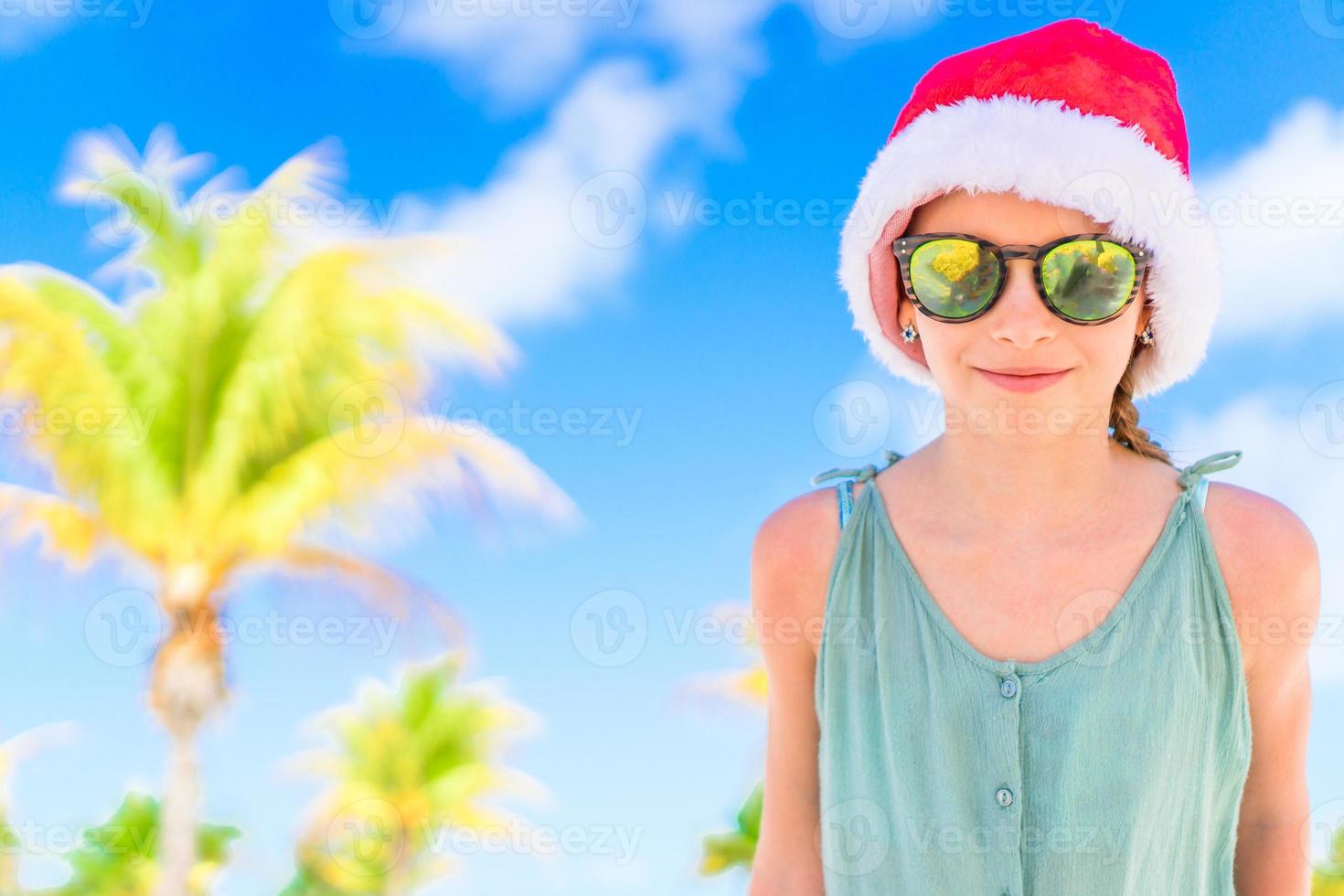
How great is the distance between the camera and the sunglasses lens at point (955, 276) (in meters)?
1.85

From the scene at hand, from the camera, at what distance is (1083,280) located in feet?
6.02

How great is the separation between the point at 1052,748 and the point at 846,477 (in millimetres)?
560

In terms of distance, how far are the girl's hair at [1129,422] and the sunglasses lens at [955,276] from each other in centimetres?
41

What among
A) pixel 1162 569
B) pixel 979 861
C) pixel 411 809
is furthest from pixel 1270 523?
pixel 411 809

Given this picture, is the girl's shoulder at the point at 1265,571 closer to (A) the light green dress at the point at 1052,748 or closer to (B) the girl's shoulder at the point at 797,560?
(A) the light green dress at the point at 1052,748

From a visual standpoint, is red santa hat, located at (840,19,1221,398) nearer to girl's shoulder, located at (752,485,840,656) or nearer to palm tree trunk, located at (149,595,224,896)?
girl's shoulder, located at (752,485,840,656)

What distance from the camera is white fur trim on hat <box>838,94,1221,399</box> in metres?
1.88

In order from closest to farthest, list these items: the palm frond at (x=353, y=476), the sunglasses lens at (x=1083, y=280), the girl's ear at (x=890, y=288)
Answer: the sunglasses lens at (x=1083, y=280), the girl's ear at (x=890, y=288), the palm frond at (x=353, y=476)

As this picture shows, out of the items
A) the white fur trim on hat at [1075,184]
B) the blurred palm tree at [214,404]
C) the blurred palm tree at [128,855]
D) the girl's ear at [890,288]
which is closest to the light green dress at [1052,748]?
the white fur trim on hat at [1075,184]

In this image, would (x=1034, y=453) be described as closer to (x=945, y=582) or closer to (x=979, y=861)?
(x=945, y=582)

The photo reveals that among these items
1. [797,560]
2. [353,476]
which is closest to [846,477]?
[797,560]

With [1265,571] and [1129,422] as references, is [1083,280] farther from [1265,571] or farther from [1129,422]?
[1265,571]

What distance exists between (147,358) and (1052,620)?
14448 mm

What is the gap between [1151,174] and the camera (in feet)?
6.40
